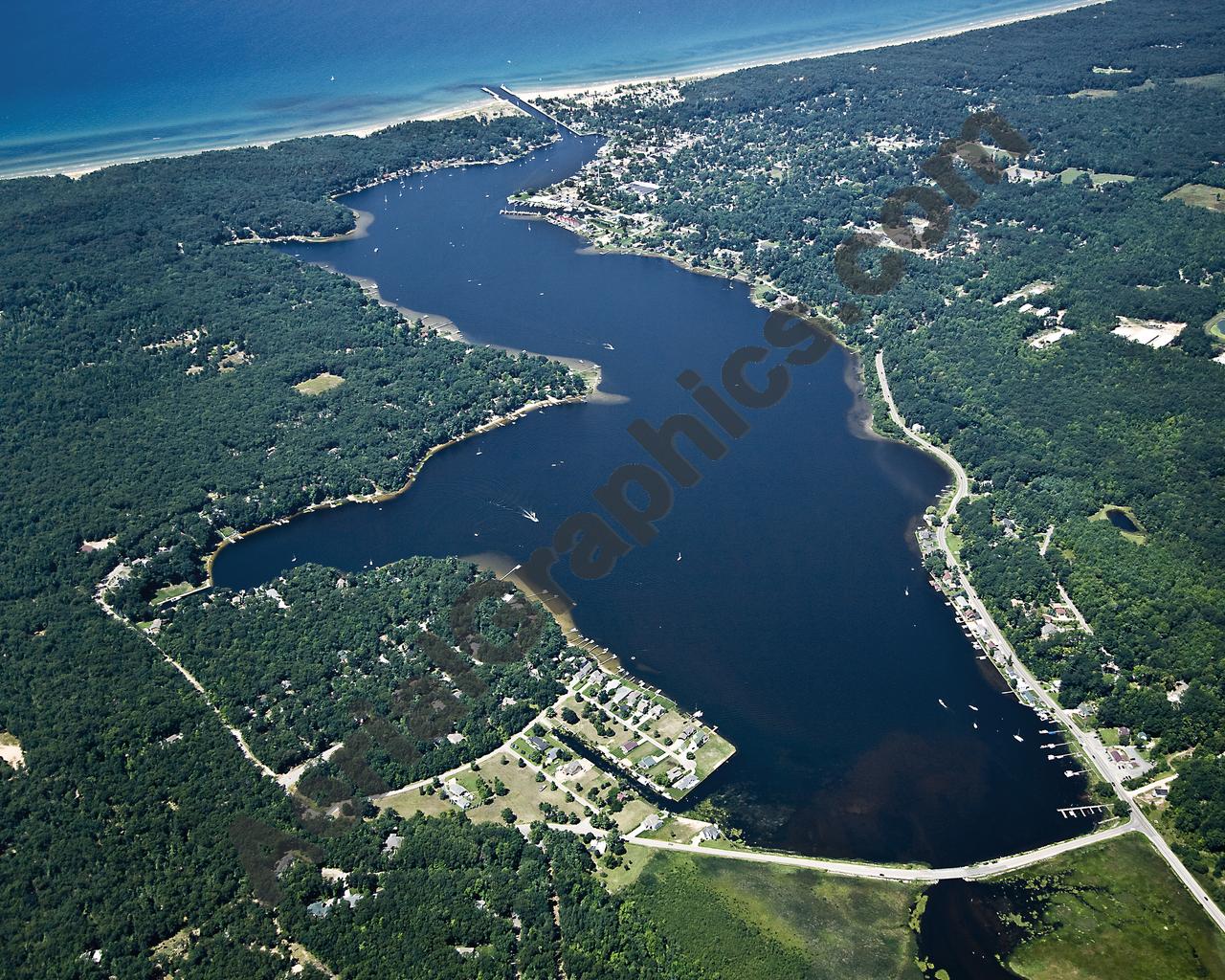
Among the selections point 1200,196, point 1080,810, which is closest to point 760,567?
point 1080,810

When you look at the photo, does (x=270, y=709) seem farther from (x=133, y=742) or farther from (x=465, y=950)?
(x=465, y=950)

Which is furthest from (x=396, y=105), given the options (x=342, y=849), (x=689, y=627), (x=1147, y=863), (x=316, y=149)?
(x=1147, y=863)

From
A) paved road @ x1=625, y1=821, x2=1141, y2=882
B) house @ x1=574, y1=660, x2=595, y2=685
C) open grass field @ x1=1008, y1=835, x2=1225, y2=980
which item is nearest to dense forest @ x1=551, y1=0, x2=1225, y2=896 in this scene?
open grass field @ x1=1008, y1=835, x2=1225, y2=980

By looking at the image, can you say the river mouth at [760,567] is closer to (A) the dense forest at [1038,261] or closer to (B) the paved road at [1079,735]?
(B) the paved road at [1079,735]

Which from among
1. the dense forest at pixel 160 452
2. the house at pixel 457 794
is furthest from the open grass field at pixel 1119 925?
the dense forest at pixel 160 452

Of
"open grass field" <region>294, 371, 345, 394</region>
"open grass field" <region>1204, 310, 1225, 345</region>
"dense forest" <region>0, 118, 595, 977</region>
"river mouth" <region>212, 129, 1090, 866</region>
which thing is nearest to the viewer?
"dense forest" <region>0, 118, 595, 977</region>

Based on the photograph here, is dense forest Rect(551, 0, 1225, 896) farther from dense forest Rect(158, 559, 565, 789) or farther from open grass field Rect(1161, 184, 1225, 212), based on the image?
dense forest Rect(158, 559, 565, 789)
